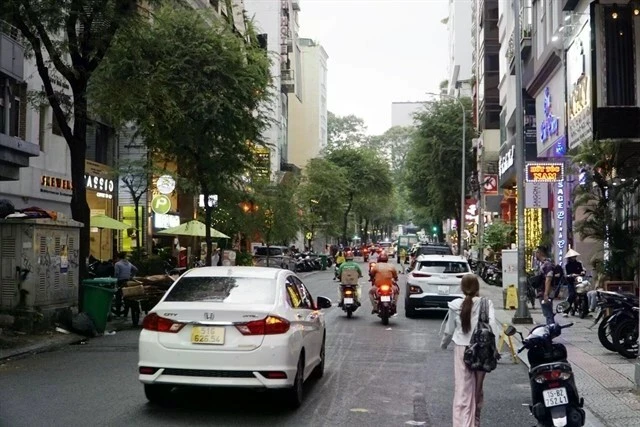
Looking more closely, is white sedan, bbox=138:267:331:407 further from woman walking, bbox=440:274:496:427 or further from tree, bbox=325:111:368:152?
tree, bbox=325:111:368:152

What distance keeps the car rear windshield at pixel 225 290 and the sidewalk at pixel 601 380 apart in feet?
12.6

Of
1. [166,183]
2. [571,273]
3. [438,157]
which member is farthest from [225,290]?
[438,157]

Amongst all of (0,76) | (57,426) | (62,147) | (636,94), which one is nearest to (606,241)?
(636,94)

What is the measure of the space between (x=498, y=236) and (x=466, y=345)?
34.5m

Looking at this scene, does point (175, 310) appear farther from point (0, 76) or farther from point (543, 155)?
point (543, 155)

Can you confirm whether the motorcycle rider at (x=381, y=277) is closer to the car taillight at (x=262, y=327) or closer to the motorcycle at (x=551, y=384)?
the car taillight at (x=262, y=327)

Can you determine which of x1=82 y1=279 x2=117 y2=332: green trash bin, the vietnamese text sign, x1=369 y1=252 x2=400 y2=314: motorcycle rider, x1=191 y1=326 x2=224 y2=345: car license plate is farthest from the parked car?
x1=191 y1=326 x2=224 y2=345: car license plate

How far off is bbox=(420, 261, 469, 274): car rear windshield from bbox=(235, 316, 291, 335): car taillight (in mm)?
12391

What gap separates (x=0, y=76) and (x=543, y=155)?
19823 mm

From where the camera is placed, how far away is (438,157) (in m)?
58.2

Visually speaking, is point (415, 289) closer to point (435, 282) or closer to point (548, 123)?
point (435, 282)

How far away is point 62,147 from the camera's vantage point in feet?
94.4

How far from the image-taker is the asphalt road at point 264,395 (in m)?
8.60

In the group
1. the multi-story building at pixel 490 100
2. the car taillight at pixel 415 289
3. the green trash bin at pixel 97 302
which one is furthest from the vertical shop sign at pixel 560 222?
the multi-story building at pixel 490 100
